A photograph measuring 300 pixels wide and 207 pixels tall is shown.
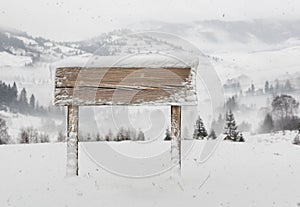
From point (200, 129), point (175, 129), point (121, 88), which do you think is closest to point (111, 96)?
point (121, 88)

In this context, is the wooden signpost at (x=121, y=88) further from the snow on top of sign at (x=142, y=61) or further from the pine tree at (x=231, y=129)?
the pine tree at (x=231, y=129)

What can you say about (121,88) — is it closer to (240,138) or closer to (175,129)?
(175,129)

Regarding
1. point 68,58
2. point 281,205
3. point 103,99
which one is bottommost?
point 281,205

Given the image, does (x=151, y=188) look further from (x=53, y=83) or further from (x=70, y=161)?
(x=53, y=83)

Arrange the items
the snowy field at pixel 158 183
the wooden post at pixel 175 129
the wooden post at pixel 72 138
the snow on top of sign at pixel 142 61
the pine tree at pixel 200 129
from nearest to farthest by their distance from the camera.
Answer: the snowy field at pixel 158 183, the snow on top of sign at pixel 142 61, the wooden post at pixel 175 129, the wooden post at pixel 72 138, the pine tree at pixel 200 129

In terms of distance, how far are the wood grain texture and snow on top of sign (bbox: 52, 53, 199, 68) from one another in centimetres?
7

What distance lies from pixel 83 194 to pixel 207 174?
8.61 ft

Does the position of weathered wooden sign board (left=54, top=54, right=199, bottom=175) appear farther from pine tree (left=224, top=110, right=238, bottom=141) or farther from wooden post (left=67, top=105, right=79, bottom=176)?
pine tree (left=224, top=110, right=238, bottom=141)

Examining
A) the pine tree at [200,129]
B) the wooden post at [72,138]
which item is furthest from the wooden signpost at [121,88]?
the pine tree at [200,129]

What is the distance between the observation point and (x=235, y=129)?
1578 centimetres

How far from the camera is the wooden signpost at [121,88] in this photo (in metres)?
6.34

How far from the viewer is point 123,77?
6.42 metres

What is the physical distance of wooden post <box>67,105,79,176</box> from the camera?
6.70m

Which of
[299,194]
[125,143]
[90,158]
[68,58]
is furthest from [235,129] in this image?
[68,58]
